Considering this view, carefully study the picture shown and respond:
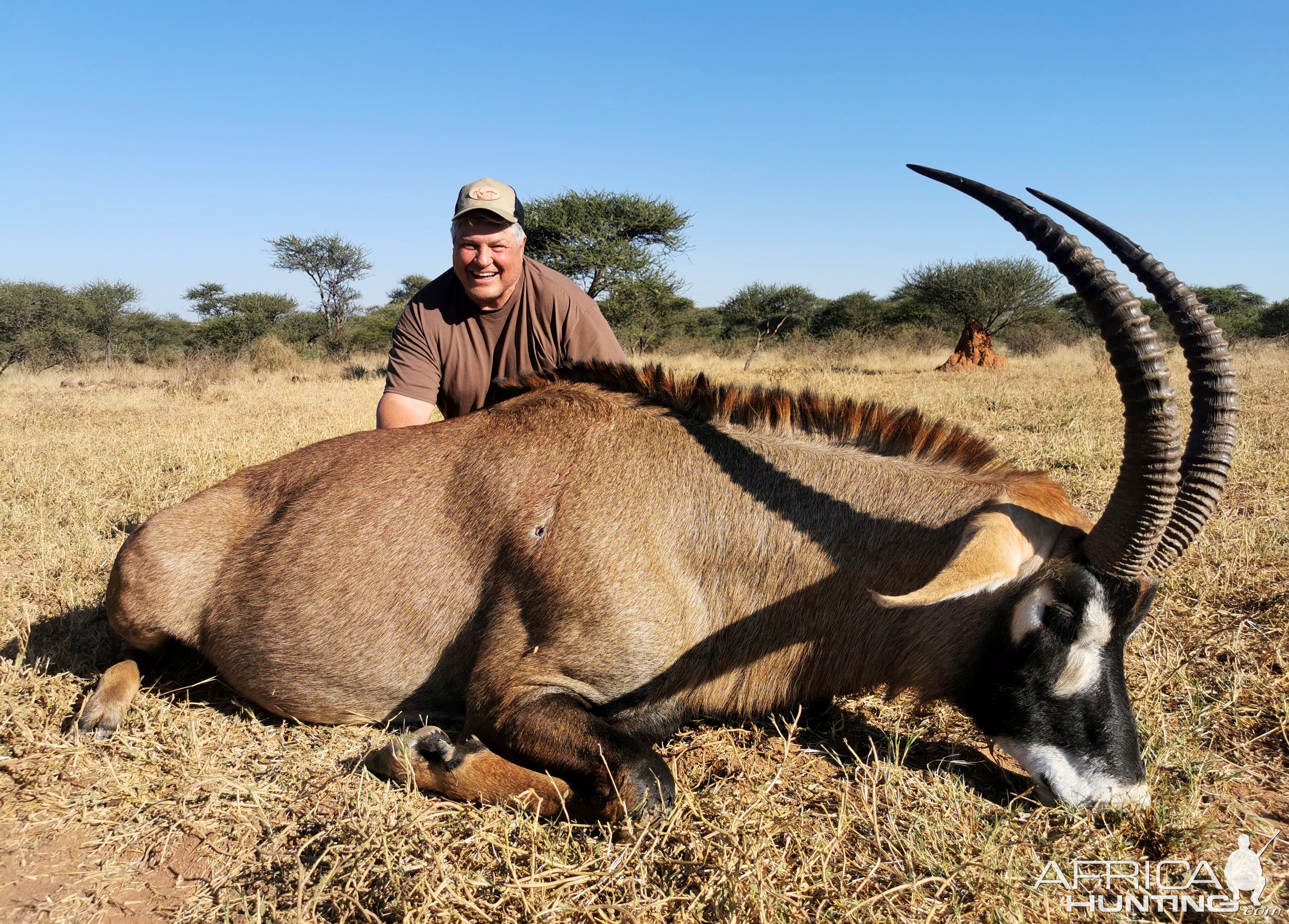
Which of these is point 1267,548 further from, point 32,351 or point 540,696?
point 32,351

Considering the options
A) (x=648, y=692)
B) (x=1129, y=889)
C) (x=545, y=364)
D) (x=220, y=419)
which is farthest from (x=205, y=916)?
(x=220, y=419)

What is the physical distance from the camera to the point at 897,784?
3.01 metres

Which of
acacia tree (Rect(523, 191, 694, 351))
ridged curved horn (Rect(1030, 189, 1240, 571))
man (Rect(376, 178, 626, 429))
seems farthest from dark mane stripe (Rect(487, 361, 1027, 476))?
acacia tree (Rect(523, 191, 694, 351))

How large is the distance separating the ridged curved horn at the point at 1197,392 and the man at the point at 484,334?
3227 mm

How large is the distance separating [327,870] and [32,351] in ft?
107

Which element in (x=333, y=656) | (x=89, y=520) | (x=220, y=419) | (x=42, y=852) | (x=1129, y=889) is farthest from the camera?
(x=220, y=419)

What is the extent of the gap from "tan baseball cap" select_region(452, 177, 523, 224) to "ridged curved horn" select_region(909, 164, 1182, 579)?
343 centimetres

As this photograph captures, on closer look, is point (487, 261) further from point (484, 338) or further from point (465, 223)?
point (484, 338)

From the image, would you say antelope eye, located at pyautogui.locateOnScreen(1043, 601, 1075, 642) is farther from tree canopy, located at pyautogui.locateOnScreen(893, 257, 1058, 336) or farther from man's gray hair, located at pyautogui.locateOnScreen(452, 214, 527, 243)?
tree canopy, located at pyautogui.locateOnScreen(893, 257, 1058, 336)

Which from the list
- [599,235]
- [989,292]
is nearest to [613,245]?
[599,235]

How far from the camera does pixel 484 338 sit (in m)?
5.76

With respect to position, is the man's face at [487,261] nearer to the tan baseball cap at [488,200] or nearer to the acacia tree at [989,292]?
the tan baseball cap at [488,200]

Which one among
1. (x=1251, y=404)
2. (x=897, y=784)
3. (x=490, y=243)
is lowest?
(x=897, y=784)

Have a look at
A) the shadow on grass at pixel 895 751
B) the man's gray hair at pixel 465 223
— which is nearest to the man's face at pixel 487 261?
the man's gray hair at pixel 465 223
